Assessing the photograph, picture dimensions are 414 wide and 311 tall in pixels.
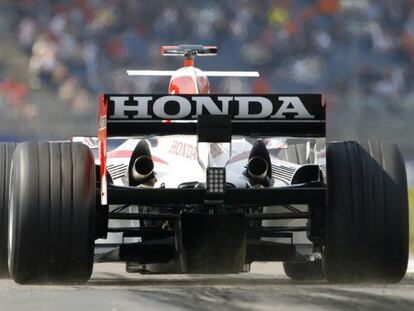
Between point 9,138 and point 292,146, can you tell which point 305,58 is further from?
point 292,146

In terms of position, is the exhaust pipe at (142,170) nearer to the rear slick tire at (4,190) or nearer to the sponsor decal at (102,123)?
the sponsor decal at (102,123)

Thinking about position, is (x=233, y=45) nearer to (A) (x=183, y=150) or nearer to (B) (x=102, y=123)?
(A) (x=183, y=150)

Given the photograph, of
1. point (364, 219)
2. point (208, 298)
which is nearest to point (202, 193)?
point (364, 219)

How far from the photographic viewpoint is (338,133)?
1822 cm

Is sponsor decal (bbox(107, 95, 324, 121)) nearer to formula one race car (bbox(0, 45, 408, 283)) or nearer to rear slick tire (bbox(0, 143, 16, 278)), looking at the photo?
formula one race car (bbox(0, 45, 408, 283))

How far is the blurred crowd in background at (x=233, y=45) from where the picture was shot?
59.7 feet

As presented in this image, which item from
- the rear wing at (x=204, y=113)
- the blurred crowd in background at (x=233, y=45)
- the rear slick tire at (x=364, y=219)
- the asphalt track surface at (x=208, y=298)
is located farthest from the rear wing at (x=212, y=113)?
the blurred crowd in background at (x=233, y=45)

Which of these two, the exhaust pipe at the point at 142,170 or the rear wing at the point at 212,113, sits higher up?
the rear wing at the point at 212,113

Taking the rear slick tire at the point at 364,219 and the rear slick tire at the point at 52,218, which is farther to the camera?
the rear slick tire at the point at 364,219

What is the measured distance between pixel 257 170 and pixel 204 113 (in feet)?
2.42

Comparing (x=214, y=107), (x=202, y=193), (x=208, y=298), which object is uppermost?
(x=214, y=107)

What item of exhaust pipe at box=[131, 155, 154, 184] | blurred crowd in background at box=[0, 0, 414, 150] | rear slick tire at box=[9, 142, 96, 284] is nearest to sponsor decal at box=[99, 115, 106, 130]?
rear slick tire at box=[9, 142, 96, 284]

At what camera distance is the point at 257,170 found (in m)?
9.92

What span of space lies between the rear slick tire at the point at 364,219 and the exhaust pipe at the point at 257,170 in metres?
0.48
